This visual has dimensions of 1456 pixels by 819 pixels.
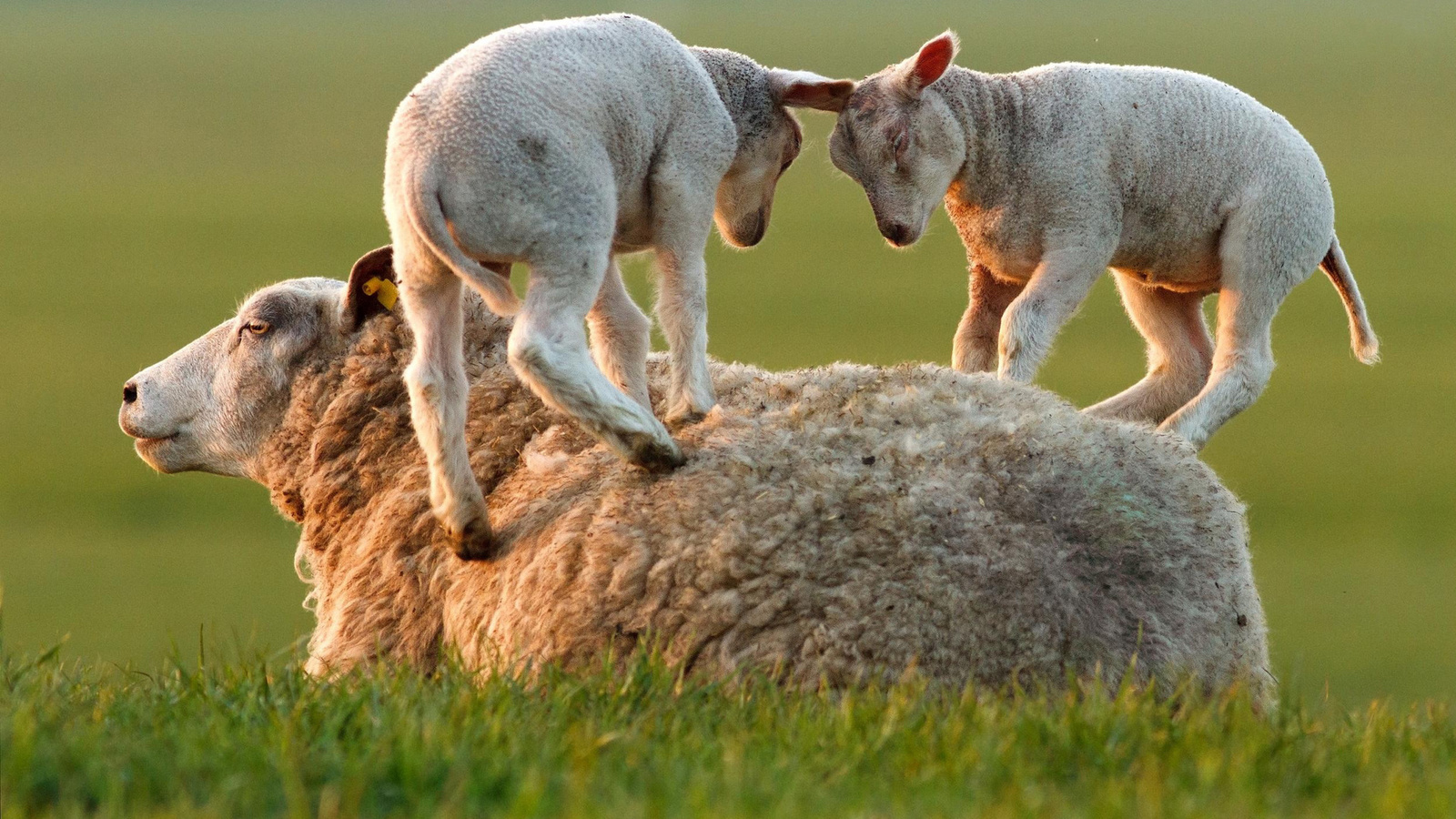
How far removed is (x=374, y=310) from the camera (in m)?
5.58

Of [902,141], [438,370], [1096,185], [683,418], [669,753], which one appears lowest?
[669,753]

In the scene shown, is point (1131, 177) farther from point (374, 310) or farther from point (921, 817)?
point (921, 817)

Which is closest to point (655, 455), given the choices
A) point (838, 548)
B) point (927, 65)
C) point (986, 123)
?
point (838, 548)

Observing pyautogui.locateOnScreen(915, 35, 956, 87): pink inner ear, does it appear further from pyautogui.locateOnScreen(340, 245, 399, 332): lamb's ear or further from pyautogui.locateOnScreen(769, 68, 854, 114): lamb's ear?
pyautogui.locateOnScreen(340, 245, 399, 332): lamb's ear

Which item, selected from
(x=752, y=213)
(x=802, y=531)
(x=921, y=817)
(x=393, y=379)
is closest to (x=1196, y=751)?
(x=921, y=817)

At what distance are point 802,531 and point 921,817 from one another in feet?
5.20

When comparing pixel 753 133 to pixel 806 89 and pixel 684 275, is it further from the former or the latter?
pixel 684 275

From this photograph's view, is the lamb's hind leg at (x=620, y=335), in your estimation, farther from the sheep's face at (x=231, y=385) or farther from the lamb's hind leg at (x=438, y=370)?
the sheep's face at (x=231, y=385)

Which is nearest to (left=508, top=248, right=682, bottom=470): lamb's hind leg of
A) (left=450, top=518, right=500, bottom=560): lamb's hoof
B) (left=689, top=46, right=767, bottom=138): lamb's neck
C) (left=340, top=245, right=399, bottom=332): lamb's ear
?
(left=450, top=518, right=500, bottom=560): lamb's hoof

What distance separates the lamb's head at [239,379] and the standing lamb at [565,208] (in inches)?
46.7

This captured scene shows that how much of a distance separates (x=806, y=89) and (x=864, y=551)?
1.63m

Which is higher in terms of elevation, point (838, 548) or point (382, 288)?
point (382, 288)

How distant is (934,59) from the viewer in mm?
5293

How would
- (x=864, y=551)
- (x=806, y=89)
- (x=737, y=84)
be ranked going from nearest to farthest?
(x=864, y=551)
(x=737, y=84)
(x=806, y=89)
